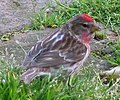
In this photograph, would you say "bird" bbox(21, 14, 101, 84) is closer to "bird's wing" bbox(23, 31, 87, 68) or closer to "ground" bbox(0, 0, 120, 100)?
"bird's wing" bbox(23, 31, 87, 68)

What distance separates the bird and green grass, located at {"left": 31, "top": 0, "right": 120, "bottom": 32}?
1021mm

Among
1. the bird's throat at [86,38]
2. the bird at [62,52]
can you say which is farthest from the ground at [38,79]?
the bird's throat at [86,38]

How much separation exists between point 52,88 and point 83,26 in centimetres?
109

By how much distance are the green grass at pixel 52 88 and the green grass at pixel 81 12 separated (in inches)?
62.9

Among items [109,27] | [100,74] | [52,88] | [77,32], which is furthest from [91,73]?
[109,27]

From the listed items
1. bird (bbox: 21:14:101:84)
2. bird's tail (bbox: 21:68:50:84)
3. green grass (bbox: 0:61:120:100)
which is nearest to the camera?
green grass (bbox: 0:61:120:100)

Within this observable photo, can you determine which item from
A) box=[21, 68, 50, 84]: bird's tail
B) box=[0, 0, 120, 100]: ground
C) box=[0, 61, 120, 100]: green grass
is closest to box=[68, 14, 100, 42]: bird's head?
box=[0, 0, 120, 100]: ground

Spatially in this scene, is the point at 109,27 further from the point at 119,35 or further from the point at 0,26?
the point at 0,26

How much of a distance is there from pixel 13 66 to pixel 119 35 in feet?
5.77

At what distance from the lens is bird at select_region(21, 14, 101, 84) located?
16.7 ft

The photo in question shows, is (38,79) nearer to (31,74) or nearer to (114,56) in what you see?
(31,74)

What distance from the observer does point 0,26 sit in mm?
6562

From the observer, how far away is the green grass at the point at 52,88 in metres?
4.60

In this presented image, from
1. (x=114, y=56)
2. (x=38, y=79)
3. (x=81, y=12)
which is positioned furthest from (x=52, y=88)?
(x=81, y=12)
